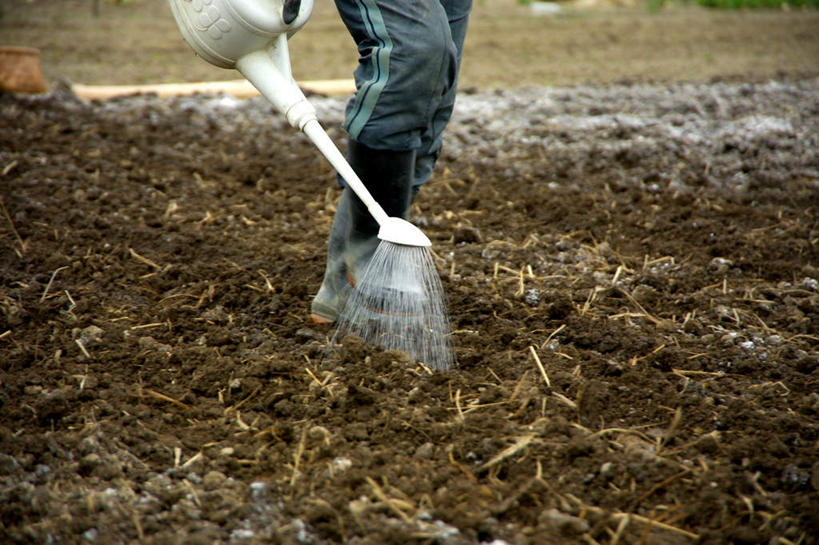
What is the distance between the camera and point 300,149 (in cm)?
360

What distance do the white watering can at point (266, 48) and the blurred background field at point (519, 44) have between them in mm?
3140

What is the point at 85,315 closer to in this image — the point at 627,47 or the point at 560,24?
the point at 627,47

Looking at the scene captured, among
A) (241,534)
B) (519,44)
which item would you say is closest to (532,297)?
(241,534)

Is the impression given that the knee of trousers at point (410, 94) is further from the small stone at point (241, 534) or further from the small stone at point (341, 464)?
the small stone at point (241, 534)

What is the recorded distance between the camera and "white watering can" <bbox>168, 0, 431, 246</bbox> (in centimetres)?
180

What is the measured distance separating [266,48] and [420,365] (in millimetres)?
881

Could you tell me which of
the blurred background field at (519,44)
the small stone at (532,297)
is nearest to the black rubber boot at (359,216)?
the small stone at (532,297)

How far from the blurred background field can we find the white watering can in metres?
3.14

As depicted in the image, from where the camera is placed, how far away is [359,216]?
2127 millimetres

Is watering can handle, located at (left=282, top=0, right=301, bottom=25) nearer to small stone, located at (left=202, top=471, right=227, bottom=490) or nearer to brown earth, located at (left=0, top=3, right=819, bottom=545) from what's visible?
brown earth, located at (left=0, top=3, right=819, bottom=545)

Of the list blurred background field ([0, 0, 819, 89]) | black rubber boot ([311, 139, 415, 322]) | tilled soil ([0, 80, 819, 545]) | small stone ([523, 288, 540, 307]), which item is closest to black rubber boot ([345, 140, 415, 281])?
→ black rubber boot ([311, 139, 415, 322])

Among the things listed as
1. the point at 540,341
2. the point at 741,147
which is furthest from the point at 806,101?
the point at 540,341

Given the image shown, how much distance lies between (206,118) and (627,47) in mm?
3600

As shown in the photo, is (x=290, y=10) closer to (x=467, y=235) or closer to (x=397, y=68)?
(x=397, y=68)
